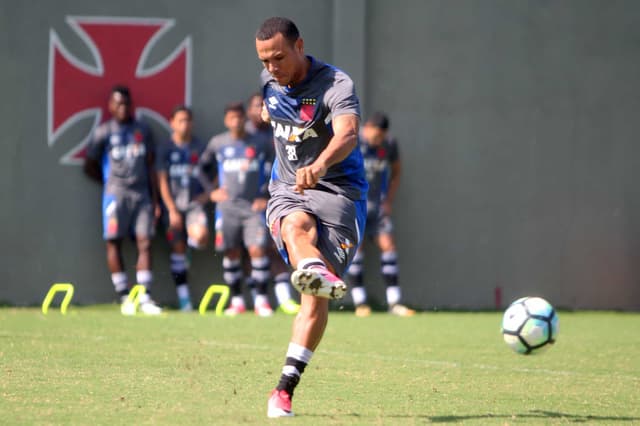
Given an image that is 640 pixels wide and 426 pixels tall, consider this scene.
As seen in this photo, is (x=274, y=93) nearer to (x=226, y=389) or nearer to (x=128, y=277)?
(x=226, y=389)

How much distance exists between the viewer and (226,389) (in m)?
6.56

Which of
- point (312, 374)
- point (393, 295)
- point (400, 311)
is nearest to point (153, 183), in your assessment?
point (393, 295)

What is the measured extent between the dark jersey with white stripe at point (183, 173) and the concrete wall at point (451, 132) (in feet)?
2.08

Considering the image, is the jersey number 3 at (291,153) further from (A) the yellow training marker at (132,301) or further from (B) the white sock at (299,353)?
(A) the yellow training marker at (132,301)

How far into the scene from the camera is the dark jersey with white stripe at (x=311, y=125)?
592cm

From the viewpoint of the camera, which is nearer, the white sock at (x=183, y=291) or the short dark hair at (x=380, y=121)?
the short dark hair at (x=380, y=121)

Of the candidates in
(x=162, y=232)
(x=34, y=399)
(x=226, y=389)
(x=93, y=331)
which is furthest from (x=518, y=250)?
(x=34, y=399)

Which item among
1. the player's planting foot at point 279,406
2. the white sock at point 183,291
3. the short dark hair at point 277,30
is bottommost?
the white sock at point 183,291

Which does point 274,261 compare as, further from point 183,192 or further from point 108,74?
point 108,74

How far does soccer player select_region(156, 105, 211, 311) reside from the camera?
1353 cm

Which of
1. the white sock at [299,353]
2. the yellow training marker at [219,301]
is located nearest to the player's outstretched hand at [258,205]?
the yellow training marker at [219,301]

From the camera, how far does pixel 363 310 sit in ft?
43.9

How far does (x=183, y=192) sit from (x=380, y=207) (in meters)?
2.45

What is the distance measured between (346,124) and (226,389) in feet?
6.20
